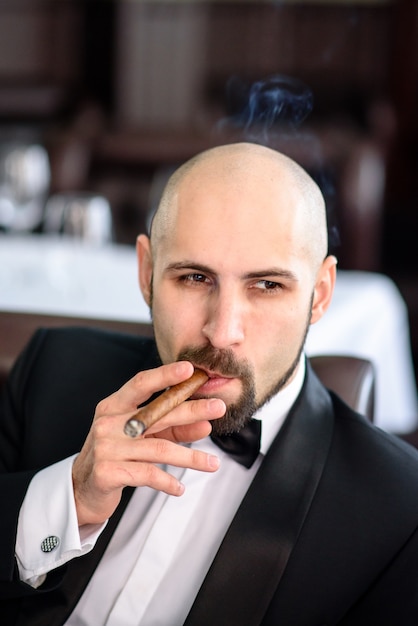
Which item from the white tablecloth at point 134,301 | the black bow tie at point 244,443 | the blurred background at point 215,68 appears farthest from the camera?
the blurred background at point 215,68

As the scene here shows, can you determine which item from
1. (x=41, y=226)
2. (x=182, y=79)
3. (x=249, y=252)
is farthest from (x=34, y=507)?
(x=182, y=79)

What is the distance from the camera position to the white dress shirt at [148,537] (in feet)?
4.11

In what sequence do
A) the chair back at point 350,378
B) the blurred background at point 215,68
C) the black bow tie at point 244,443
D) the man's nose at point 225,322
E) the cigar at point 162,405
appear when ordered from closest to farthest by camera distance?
the cigar at point 162,405 → the man's nose at point 225,322 → the black bow tie at point 244,443 → the chair back at point 350,378 → the blurred background at point 215,68

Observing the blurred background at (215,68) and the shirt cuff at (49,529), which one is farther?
the blurred background at (215,68)

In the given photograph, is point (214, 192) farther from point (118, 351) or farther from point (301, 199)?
point (118, 351)

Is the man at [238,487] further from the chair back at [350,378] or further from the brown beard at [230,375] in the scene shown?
the chair back at [350,378]

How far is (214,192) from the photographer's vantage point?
123 cm

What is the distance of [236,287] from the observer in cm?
120

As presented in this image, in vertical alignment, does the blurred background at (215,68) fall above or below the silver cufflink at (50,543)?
below

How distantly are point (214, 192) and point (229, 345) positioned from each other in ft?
0.75

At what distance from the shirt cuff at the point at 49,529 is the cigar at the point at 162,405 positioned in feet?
0.83

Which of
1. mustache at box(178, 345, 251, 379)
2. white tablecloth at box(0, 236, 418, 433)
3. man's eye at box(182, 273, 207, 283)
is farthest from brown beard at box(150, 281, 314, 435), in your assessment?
white tablecloth at box(0, 236, 418, 433)

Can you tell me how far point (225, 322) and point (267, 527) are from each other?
32 centimetres

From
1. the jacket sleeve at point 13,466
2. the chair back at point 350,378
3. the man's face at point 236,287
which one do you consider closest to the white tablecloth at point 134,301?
the chair back at point 350,378
